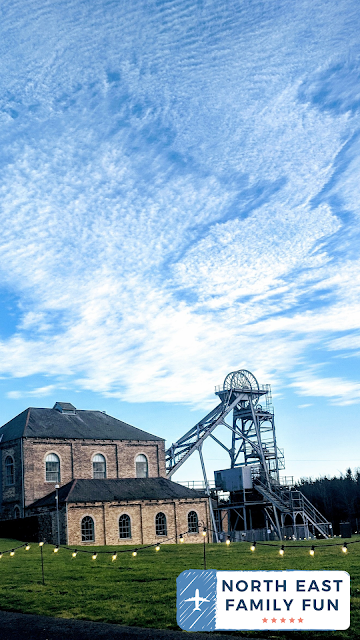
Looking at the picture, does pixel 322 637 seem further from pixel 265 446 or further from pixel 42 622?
pixel 265 446

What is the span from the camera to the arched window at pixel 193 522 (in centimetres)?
4500

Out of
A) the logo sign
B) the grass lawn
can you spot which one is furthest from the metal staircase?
the logo sign

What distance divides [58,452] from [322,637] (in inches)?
1511

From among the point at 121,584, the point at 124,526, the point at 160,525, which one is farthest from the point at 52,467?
the point at 121,584

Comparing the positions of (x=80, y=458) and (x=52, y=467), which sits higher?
(x=80, y=458)

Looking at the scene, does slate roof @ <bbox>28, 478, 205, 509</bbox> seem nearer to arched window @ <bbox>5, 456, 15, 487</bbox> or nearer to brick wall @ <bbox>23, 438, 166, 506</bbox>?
brick wall @ <bbox>23, 438, 166, 506</bbox>

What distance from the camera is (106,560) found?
963 inches

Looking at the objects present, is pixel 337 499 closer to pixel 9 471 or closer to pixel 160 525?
pixel 160 525

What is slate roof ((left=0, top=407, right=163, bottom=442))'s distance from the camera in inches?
1839

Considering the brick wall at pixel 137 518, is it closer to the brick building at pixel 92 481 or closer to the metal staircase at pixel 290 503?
the brick building at pixel 92 481

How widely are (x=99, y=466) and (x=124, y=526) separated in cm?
836

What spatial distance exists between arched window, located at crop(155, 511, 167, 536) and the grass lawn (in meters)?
17.2

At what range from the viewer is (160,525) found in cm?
4362

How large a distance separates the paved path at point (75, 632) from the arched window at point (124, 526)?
97.0 ft
